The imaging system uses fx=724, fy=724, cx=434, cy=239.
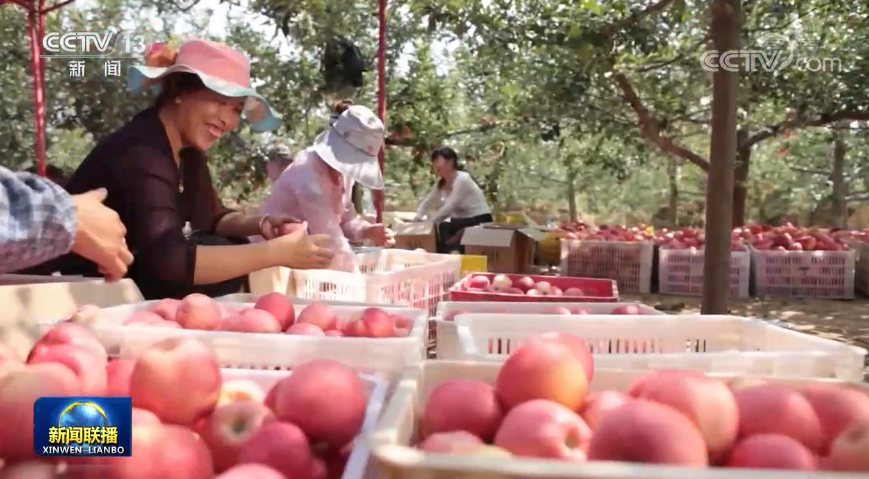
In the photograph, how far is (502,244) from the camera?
5559 millimetres

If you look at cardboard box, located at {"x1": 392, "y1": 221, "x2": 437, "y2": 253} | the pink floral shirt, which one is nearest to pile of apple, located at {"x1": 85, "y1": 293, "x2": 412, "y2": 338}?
the pink floral shirt

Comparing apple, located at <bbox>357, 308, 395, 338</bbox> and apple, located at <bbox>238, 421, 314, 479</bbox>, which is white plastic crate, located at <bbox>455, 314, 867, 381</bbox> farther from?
apple, located at <bbox>238, 421, 314, 479</bbox>

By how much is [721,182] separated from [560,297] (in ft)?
3.29

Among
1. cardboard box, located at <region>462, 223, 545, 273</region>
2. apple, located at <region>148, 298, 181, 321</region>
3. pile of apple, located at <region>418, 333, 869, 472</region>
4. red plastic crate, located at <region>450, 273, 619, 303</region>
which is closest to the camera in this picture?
pile of apple, located at <region>418, 333, 869, 472</region>

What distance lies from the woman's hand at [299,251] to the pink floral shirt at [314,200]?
776 mm

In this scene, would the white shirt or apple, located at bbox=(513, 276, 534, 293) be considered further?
the white shirt

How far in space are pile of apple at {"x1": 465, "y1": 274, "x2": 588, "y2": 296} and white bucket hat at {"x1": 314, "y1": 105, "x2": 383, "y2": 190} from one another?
1.96ft

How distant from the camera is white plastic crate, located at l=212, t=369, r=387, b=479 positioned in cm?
83

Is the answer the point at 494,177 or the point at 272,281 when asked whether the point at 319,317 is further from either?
the point at 494,177

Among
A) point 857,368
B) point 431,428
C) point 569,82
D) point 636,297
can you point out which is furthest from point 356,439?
point 569,82

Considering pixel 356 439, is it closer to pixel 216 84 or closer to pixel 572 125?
pixel 216 84

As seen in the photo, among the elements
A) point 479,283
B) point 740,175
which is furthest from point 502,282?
point 740,175

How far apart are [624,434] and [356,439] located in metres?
0.37

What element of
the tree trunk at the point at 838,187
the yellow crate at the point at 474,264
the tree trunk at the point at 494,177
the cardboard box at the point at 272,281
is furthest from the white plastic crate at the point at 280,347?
the tree trunk at the point at 838,187
